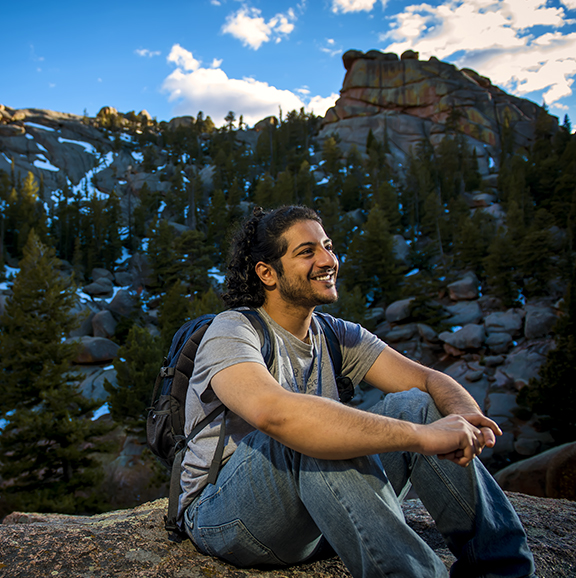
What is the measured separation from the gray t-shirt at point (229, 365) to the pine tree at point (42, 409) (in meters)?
15.0

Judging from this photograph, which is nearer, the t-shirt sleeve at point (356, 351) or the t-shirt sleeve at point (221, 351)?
the t-shirt sleeve at point (221, 351)

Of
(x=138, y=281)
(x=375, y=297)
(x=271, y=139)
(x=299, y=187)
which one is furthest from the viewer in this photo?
(x=271, y=139)

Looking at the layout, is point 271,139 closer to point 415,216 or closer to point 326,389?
point 415,216

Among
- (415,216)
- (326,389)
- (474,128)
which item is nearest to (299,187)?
(415,216)

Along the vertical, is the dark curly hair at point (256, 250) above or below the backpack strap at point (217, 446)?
above

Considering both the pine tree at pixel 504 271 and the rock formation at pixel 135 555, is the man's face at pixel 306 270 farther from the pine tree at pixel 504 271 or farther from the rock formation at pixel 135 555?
the pine tree at pixel 504 271

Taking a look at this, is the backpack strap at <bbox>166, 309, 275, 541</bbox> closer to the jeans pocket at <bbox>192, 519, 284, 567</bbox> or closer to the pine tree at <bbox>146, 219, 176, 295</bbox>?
the jeans pocket at <bbox>192, 519, 284, 567</bbox>

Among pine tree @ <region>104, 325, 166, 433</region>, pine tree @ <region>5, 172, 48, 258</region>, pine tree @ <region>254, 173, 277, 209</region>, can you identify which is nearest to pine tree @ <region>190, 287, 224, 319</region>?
pine tree @ <region>104, 325, 166, 433</region>

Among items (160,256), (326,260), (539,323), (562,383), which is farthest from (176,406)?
(160,256)

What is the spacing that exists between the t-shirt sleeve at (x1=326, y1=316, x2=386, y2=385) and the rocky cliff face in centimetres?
6261

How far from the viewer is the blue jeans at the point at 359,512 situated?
154 centimetres

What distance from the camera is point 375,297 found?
34469 mm

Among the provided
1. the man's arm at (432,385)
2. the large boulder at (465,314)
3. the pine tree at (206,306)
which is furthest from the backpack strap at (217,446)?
the large boulder at (465,314)

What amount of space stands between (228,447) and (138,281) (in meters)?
45.2
